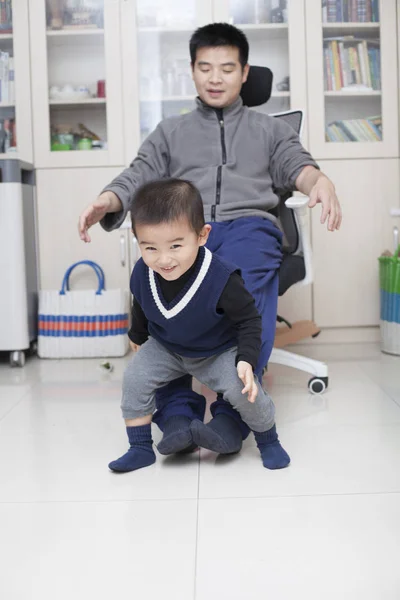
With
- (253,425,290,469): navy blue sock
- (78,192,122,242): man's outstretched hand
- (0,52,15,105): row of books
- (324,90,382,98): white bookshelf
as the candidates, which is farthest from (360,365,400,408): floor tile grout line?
(0,52,15,105): row of books

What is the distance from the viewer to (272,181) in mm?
2344

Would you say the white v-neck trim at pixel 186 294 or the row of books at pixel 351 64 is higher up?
the row of books at pixel 351 64

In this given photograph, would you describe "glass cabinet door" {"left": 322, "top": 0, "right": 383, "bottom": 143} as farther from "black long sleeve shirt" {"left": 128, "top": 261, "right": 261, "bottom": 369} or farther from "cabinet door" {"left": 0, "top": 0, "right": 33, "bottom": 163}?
"black long sleeve shirt" {"left": 128, "top": 261, "right": 261, "bottom": 369}

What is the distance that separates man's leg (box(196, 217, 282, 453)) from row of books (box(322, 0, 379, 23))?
1.63 m

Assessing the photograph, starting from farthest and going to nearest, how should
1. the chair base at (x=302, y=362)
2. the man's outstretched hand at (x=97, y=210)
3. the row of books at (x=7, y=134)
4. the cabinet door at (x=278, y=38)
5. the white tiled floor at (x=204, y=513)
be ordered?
the row of books at (x=7, y=134) < the cabinet door at (x=278, y=38) < the chair base at (x=302, y=362) < the man's outstretched hand at (x=97, y=210) < the white tiled floor at (x=204, y=513)

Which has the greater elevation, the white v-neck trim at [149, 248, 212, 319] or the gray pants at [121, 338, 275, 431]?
the white v-neck trim at [149, 248, 212, 319]

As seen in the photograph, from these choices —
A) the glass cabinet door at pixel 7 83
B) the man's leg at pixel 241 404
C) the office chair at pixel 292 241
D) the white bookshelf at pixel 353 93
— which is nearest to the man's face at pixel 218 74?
the office chair at pixel 292 241

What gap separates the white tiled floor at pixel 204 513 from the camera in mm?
1121

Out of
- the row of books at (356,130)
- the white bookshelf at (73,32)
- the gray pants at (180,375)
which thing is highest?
the white bookshelf at (73,32)

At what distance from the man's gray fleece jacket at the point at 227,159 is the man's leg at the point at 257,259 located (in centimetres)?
7

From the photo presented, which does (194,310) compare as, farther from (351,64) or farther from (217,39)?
(351,64)

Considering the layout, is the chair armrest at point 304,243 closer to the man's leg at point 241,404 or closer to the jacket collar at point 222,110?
the jacket collar at point 222,110

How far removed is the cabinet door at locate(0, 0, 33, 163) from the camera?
342cm

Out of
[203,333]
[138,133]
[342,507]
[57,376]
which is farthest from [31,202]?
[342,507]
